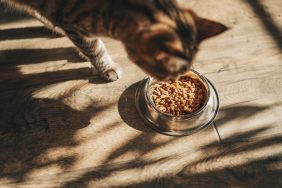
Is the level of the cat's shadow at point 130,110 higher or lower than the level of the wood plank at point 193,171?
higher

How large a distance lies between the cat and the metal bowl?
0.36m

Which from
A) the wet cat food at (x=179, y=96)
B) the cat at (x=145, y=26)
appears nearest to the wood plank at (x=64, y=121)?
the wet cat food at (x=179, y=96)

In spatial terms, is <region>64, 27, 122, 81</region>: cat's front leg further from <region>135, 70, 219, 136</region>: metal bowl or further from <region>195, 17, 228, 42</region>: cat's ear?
<region>195, 17, 228, 42</region>: cat's ear

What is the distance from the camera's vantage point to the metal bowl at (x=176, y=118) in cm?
158

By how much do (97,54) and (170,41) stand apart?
0.65m

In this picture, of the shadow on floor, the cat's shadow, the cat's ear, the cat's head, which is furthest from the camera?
the shadow on floor

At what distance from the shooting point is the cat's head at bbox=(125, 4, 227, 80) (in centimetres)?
104

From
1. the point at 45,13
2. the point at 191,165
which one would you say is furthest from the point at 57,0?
the point at 191,165

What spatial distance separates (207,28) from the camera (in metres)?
1.22

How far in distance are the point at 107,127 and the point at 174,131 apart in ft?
1.08

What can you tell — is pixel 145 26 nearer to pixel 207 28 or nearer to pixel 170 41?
pixel 170 41

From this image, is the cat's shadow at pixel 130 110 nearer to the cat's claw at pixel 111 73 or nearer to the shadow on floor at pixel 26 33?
the cat's claw at pixel 111 73

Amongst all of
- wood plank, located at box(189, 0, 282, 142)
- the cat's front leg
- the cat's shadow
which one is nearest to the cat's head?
the cat's front leg

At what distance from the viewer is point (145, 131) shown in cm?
168
